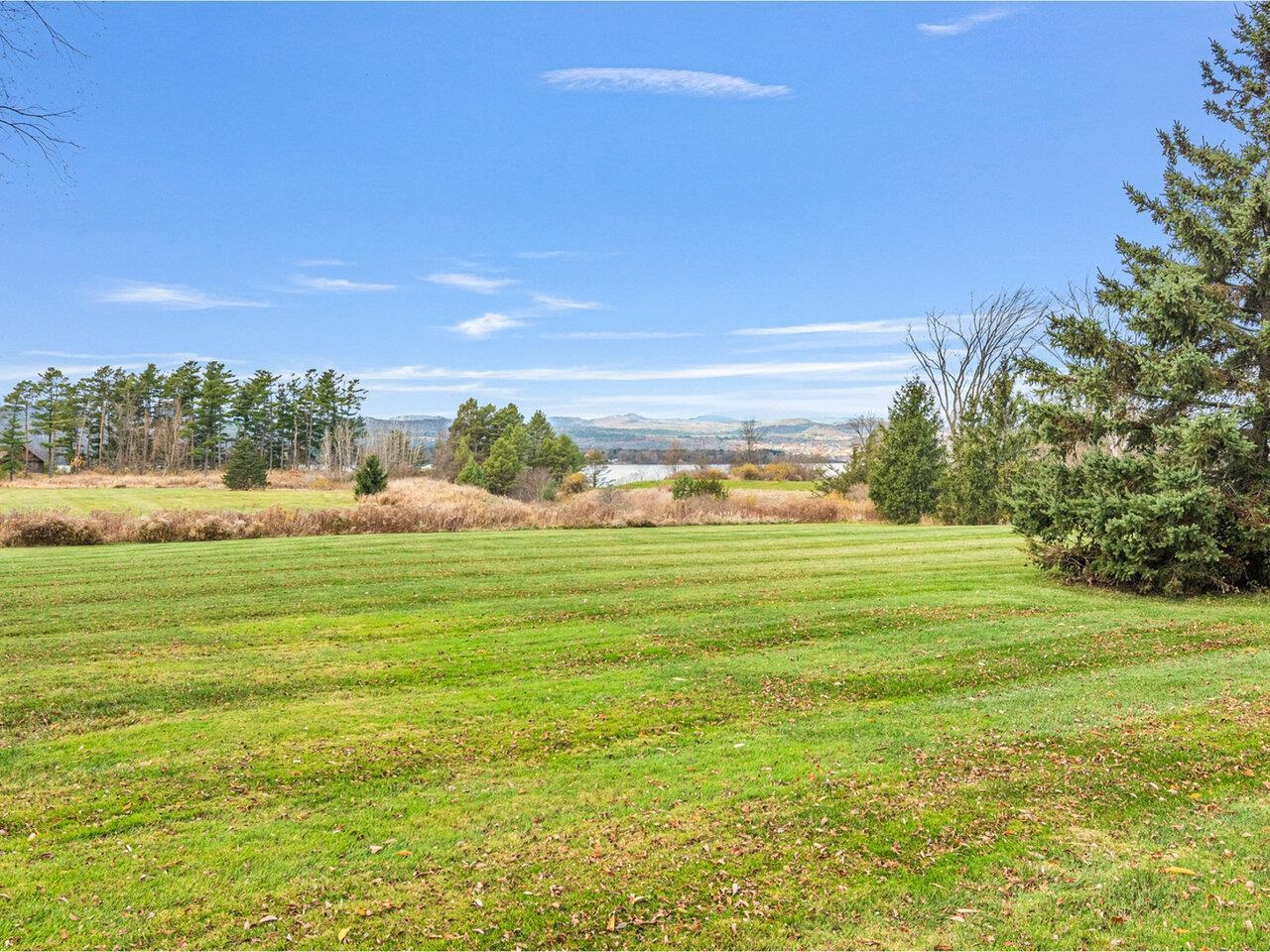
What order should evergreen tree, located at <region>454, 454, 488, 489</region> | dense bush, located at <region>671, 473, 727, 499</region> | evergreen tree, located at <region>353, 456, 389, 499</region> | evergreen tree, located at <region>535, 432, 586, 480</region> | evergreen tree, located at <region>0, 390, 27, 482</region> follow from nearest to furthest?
dense bush, located at <region>671, 473, 727, 499</region> → evergreen tree, located at <region>353, 456, 389, 499</region> → evergreen tree, located at <region>454, 454, 488, 489</region> → evergreen tree, located at <region>0, 390, 27, 482</region> → evergreen tree, located at <region>535, 432, 586, 480</region>

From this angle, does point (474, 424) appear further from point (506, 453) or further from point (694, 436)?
point (694, 436)

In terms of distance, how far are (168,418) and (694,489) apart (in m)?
56.0

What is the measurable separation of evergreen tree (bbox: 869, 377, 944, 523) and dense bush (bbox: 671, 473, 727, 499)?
289 inches

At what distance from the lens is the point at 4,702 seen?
6.78 meters

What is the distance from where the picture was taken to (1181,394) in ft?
37.7

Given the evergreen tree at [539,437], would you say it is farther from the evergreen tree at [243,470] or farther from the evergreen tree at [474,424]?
the evergreen tree at [243,470]

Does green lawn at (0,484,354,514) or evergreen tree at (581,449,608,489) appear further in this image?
evergreen tree at (581,449,608,489)

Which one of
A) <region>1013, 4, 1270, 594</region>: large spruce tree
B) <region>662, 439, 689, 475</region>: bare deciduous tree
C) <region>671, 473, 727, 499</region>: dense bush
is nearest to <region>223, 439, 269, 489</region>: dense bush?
<region>671, 473, 727, 499</region>: dense bush

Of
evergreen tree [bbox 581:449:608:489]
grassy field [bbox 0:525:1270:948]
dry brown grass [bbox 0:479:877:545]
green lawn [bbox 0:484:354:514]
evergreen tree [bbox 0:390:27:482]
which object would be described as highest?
evergreen tree [bbox 0:390:27:482]

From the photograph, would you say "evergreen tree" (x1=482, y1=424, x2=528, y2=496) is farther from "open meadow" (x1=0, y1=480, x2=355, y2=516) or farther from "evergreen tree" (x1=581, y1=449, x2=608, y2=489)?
"evergreen tree" (x1=581, y1=449, x2=608, y2=489)

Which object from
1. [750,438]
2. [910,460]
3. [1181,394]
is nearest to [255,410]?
[750,438]

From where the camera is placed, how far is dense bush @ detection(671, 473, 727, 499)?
1312 inches

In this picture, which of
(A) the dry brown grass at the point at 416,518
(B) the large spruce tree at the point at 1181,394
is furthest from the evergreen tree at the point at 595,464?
(B) the large spruce tree at the point at 1181,394

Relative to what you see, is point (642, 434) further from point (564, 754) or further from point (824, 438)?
point (564, 754)
